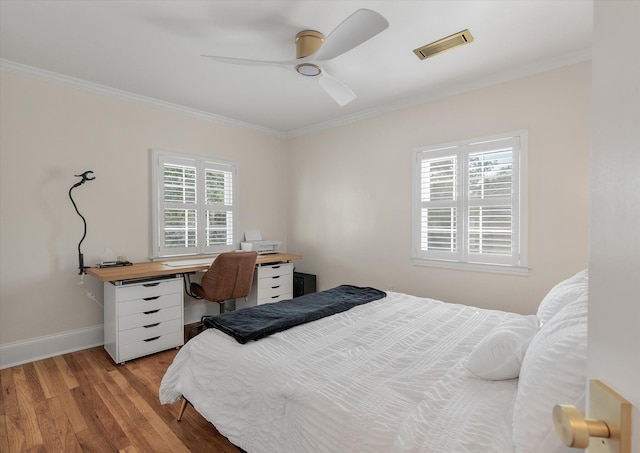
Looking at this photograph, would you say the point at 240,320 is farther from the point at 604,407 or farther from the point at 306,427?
the point at 604,407

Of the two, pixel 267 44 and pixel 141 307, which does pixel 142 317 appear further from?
pixel 267 44

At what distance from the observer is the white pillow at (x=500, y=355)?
1300mm

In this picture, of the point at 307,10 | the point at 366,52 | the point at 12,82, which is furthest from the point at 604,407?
the point at 12,82

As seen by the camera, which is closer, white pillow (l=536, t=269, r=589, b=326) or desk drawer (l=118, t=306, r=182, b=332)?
white pillow (l=536, t=269, r=589, b=326)

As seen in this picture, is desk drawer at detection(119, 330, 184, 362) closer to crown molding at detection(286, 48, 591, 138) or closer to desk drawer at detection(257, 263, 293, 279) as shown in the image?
desk drawer at detection(257, 263, 293, 279)

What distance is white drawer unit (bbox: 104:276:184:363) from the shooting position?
111 inches

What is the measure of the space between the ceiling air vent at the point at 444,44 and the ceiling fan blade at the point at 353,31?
2.93 ft

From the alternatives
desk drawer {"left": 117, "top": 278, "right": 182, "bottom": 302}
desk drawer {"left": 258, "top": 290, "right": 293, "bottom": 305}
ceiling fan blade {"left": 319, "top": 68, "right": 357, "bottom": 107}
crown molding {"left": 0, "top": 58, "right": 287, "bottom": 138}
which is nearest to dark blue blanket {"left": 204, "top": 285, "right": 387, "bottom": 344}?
desk drawer {"left": 117, "top": 278, "right": 182, "bottom": 302}

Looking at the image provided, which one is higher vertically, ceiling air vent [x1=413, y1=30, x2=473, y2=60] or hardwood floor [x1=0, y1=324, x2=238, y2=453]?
ceiling air vent [x1=413, y1=30, x2=473, y2=60]

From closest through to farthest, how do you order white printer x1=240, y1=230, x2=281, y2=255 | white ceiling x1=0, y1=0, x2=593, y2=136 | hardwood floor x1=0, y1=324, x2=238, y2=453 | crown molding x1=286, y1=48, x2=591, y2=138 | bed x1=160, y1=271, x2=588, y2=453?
bed x1=160, y1=271, x2=588, y2=453 → hardwood floor x1=0, y1=324, x2=238, y2=453 → white ceiling x1=0, y1=0, x2=593, y2=136 → crown molding x1=286, y1=48, x2=591, y2=138 → white printer x1=240, y1=230, x2=281, y2=255

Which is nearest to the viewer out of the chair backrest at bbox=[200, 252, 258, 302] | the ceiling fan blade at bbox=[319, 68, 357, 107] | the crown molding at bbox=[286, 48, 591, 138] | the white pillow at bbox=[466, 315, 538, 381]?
the white pillow at bbox=[466, 315, 538, 381]

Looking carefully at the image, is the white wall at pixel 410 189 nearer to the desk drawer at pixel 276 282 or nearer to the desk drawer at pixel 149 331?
the desk drawer at pixel 276 282

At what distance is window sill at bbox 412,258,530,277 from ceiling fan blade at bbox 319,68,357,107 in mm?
1898

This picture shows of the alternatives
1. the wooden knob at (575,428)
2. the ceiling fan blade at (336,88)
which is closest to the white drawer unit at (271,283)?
the ceiling fan blade at (336,88)
